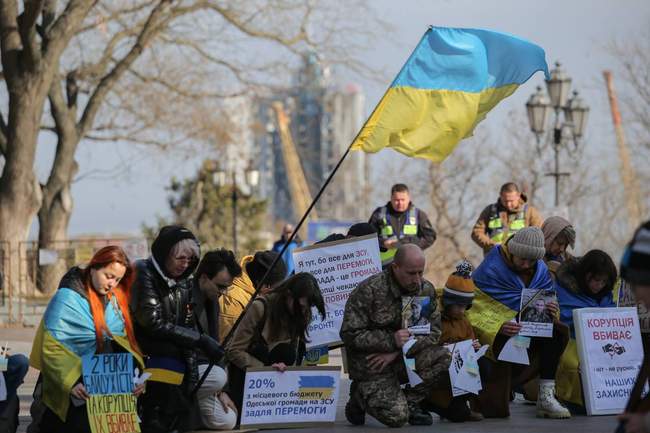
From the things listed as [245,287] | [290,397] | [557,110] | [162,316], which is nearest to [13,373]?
[162,316]

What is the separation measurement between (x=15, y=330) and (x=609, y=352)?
45.5ft

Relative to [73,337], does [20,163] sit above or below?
above

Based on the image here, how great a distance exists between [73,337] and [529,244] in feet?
12.1

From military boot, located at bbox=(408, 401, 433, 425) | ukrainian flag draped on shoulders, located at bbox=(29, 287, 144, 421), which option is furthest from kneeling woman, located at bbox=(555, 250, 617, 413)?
ukrainian flag draped on shoulders, located at bbox=(29, 287, 144, 421)

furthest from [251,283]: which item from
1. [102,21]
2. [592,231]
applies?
[592,231]

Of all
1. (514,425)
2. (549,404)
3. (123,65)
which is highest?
(123,65)

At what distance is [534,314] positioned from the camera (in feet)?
35.9

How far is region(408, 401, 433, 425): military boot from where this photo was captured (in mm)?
10453

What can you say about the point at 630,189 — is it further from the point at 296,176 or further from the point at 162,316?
the point at 296,176

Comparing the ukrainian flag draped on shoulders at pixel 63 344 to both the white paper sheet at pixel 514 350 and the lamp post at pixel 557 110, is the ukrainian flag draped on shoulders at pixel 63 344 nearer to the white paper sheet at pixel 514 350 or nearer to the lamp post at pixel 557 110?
the white paper sheet at pixel 514 350

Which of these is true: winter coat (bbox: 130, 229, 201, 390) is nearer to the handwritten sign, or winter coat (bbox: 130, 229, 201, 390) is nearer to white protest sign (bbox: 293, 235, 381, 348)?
the handwritten sign

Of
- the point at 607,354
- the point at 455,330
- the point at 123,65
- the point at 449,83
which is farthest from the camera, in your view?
the point at 123,65

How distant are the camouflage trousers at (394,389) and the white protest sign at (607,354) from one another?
133 cm

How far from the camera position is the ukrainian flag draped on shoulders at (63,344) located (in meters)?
8.91
